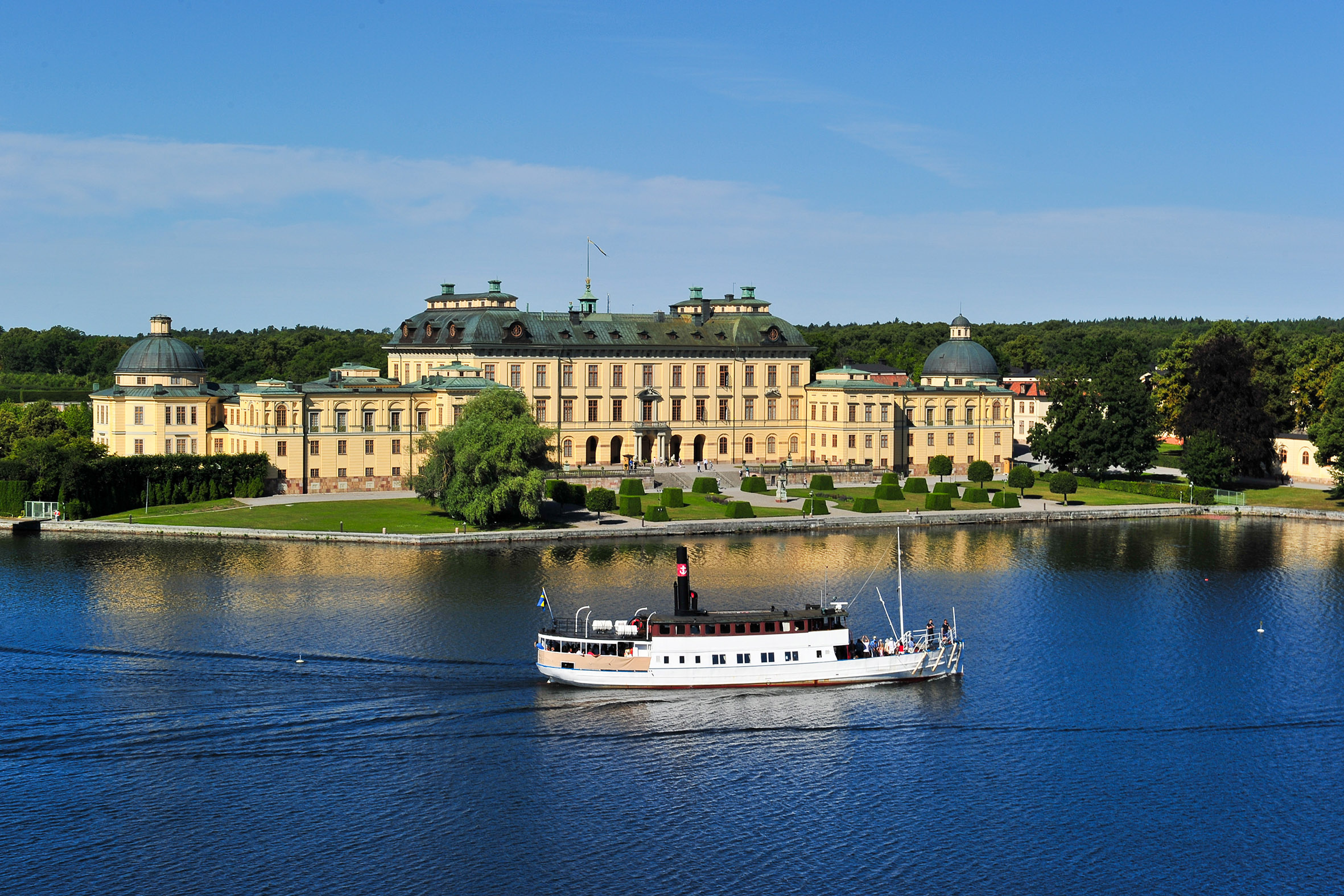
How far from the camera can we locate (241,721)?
54188 millimetres

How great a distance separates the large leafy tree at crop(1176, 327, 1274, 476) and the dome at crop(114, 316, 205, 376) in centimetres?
8674

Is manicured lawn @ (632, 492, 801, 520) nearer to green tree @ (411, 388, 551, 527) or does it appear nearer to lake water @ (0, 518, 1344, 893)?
green tree @ (411, 388, 551, 527)

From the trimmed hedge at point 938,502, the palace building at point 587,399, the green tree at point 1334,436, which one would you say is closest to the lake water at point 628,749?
the trimmed hedge at point 938,502

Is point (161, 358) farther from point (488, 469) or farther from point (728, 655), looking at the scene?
point (728, 655)

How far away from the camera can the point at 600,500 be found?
4232 inches

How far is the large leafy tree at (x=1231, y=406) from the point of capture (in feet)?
420

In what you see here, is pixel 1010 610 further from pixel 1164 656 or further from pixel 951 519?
pixel 951 519

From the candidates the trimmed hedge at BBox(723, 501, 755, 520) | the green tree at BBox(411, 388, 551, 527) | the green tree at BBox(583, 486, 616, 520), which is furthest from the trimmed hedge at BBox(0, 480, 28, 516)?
the trimmed hedge at BBox(723, 501, 755, 520)

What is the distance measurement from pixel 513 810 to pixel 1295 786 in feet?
87.7

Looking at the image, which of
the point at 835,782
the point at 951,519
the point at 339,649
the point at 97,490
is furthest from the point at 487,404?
the point at 835,782

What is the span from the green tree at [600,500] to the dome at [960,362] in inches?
1903

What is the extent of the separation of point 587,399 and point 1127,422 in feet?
158

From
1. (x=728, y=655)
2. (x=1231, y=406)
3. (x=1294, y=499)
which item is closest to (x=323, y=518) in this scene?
(x=728, y=655)

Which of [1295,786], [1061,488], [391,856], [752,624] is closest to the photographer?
[391,856]
